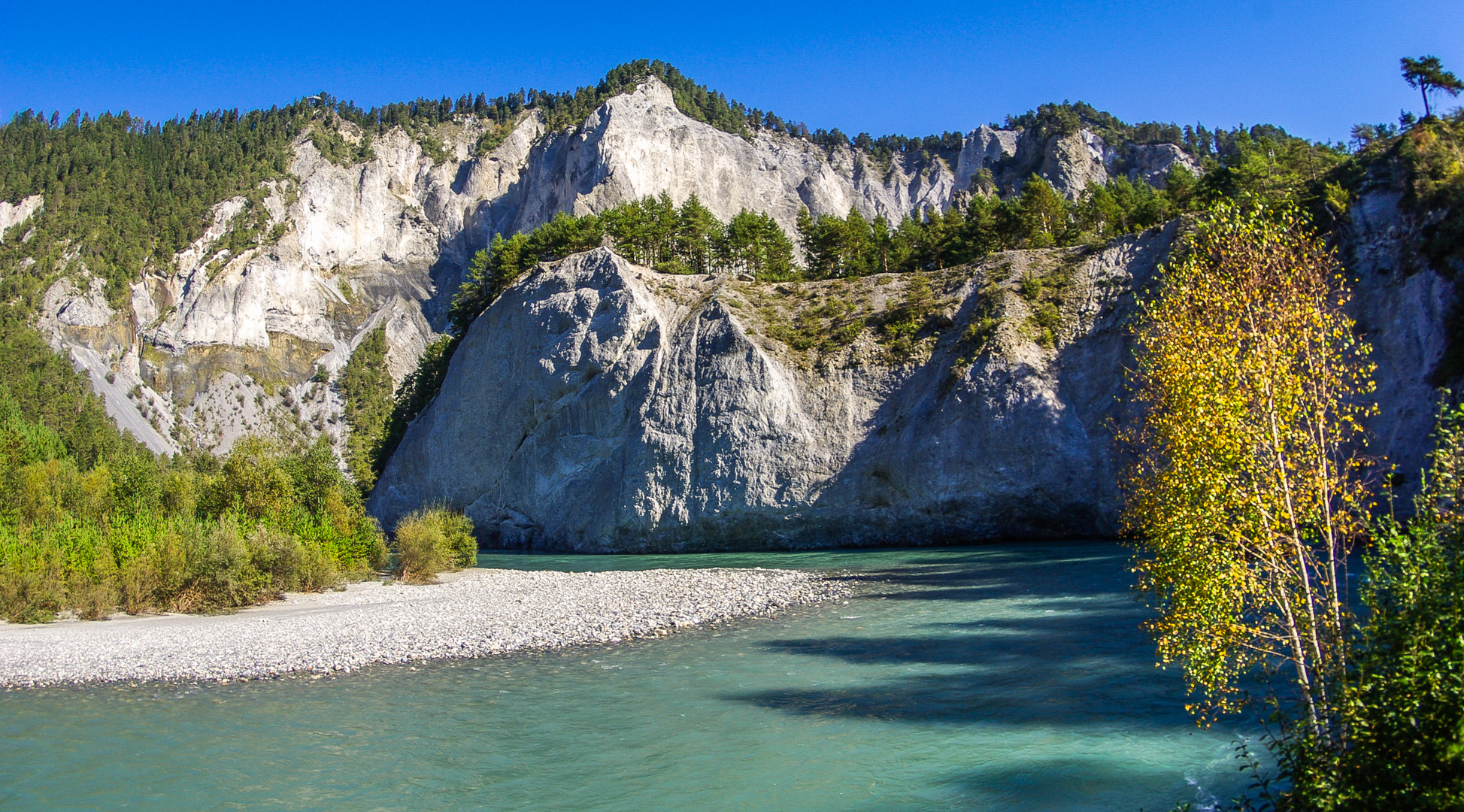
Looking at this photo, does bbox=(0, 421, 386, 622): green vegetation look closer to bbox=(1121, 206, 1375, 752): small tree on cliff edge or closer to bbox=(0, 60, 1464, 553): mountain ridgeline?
bbox=(0, 60, 1464, 553): mountain ridgeline

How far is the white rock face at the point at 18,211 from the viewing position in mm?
109875

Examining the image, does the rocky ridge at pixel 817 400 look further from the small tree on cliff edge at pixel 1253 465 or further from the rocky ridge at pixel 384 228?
the rocky ridge at pixel 384 228

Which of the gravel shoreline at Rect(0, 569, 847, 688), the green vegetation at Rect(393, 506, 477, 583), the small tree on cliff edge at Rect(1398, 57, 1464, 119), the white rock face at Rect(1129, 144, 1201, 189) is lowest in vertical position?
the gravel shoreline at Rect(0, 569, 847, 688)

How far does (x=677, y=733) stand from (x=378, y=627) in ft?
39.5

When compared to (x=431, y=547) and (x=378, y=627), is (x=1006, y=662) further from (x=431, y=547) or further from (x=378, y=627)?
(x=431, y=547)

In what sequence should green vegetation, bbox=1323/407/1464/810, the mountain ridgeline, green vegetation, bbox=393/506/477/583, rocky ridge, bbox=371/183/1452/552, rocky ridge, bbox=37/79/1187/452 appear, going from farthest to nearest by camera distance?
rocky ridge, bbox=37/79/1187/452
the mountain ridgeline
rocky ridge, bbox=371/183/1452/552
green vegetation, bbox=393/506/477/583
green vegetation, bbox=1323/407/1464/810

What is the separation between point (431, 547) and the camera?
33.9 metres

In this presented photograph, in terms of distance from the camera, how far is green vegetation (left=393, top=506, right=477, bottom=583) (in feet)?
110

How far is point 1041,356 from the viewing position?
43312 mm

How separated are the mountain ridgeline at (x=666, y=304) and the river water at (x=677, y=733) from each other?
7.31m

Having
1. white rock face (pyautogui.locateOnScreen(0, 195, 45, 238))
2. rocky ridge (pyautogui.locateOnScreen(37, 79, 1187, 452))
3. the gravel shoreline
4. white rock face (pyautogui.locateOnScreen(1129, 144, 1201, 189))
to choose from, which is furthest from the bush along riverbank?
white rock face (pyautogui.locateOnScreen(0, 195, 45, 238))

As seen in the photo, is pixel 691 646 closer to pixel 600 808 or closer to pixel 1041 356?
pixel 600 808

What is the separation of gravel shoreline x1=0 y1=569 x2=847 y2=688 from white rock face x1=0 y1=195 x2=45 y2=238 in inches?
4628

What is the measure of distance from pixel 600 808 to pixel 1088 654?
10.3 m
